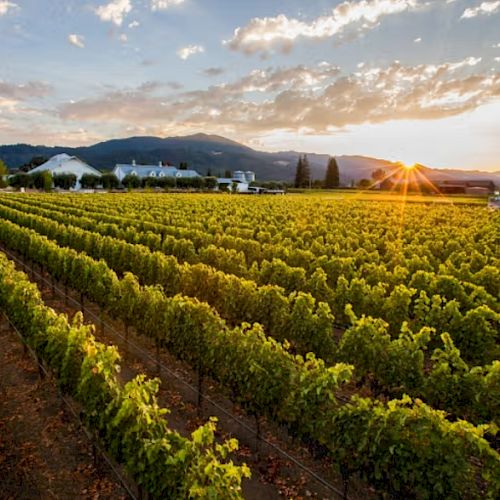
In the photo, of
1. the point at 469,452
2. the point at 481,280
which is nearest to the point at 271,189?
the point at 481,280

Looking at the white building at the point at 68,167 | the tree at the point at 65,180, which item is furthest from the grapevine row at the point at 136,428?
the white building at the point at 68,167

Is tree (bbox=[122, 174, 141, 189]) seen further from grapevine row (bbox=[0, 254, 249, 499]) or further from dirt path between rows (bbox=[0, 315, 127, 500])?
grapevine row (bbox=[0, 254, 249, 499])

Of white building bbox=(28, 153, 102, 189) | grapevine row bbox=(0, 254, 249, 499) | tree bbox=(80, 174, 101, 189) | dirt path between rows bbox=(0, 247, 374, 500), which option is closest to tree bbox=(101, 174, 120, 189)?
tree bbox=(80, 174, 101, 189)

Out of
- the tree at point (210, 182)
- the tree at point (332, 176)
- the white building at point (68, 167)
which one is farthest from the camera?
the tree at point (332, 176)

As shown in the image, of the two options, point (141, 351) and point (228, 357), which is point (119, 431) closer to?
point (228, 357)

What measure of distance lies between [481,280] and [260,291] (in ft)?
25.4

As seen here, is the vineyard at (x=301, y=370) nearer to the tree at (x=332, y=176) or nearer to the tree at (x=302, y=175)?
the tree at (x=332, y=176)

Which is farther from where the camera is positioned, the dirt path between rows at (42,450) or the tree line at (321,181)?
the tree line at (321,181)

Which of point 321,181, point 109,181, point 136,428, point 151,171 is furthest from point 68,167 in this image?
point 136,428

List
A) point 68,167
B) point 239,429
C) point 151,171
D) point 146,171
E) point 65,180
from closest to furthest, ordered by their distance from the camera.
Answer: point 239,429
point 65,180
point 68,167
point 146,171
point 151,171

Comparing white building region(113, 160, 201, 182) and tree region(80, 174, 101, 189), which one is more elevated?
white building region(113, 160, 201, 182)

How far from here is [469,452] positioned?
525cm

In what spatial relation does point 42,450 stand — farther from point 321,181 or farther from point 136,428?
point 321,181

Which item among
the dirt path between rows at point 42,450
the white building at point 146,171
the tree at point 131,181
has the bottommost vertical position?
the dirt path between rows at point 42,450
